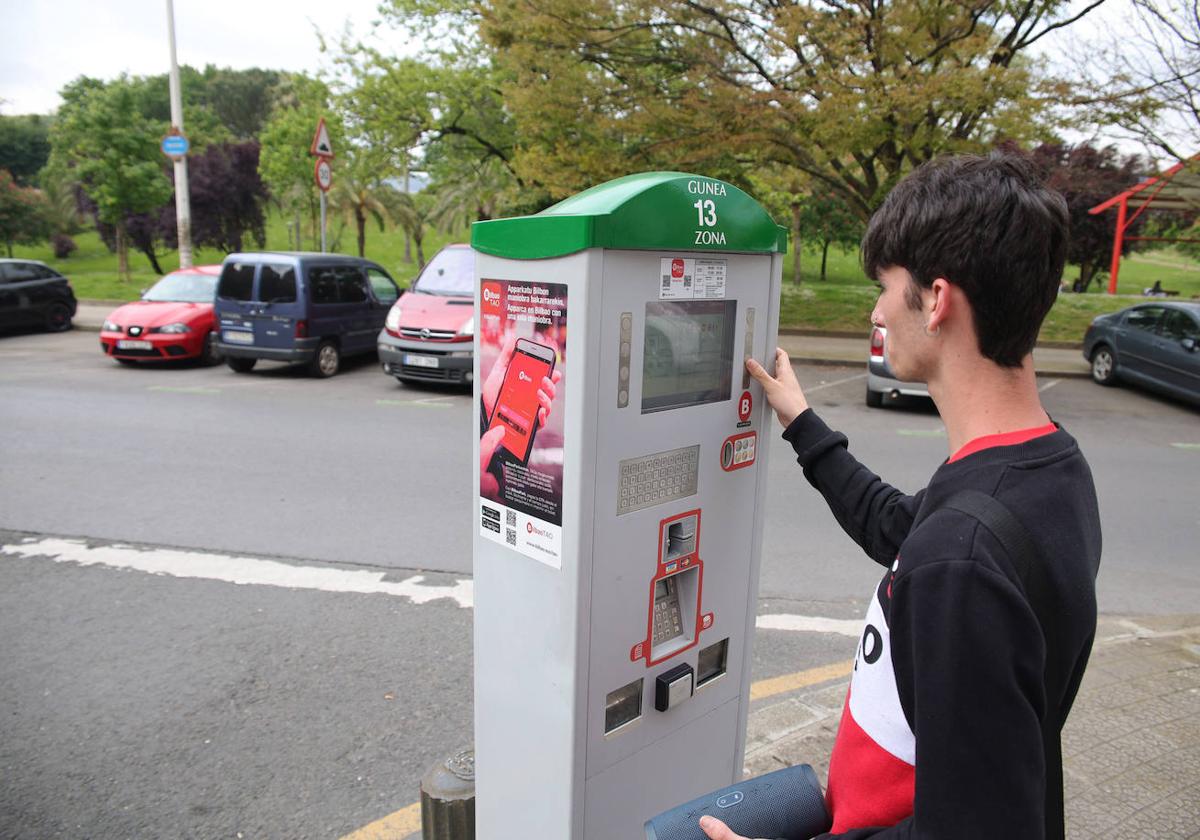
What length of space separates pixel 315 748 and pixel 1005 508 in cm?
304

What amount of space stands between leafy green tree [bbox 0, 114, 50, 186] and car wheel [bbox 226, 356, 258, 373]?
162 ft

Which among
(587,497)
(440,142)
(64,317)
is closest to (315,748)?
(587,497)

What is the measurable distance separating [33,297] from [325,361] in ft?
26.9

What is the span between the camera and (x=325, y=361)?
12242 mm

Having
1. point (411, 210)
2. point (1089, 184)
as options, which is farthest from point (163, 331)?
point (411, 210)

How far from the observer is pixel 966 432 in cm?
133

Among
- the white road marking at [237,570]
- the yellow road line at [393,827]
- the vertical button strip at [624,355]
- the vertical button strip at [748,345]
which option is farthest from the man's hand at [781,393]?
the white road marking at [237,570]

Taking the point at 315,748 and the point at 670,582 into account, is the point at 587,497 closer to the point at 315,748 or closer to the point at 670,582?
the point at 670,582

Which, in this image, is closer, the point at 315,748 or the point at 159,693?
the point at 315,748

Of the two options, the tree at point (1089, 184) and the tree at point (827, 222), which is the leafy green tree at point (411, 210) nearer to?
the tree at point (827, 222)

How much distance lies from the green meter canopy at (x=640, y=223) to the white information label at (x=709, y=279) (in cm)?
4

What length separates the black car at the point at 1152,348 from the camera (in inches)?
439

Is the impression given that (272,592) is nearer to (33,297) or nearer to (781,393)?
(781,393)

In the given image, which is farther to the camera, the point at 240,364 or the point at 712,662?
the point at 240,364
